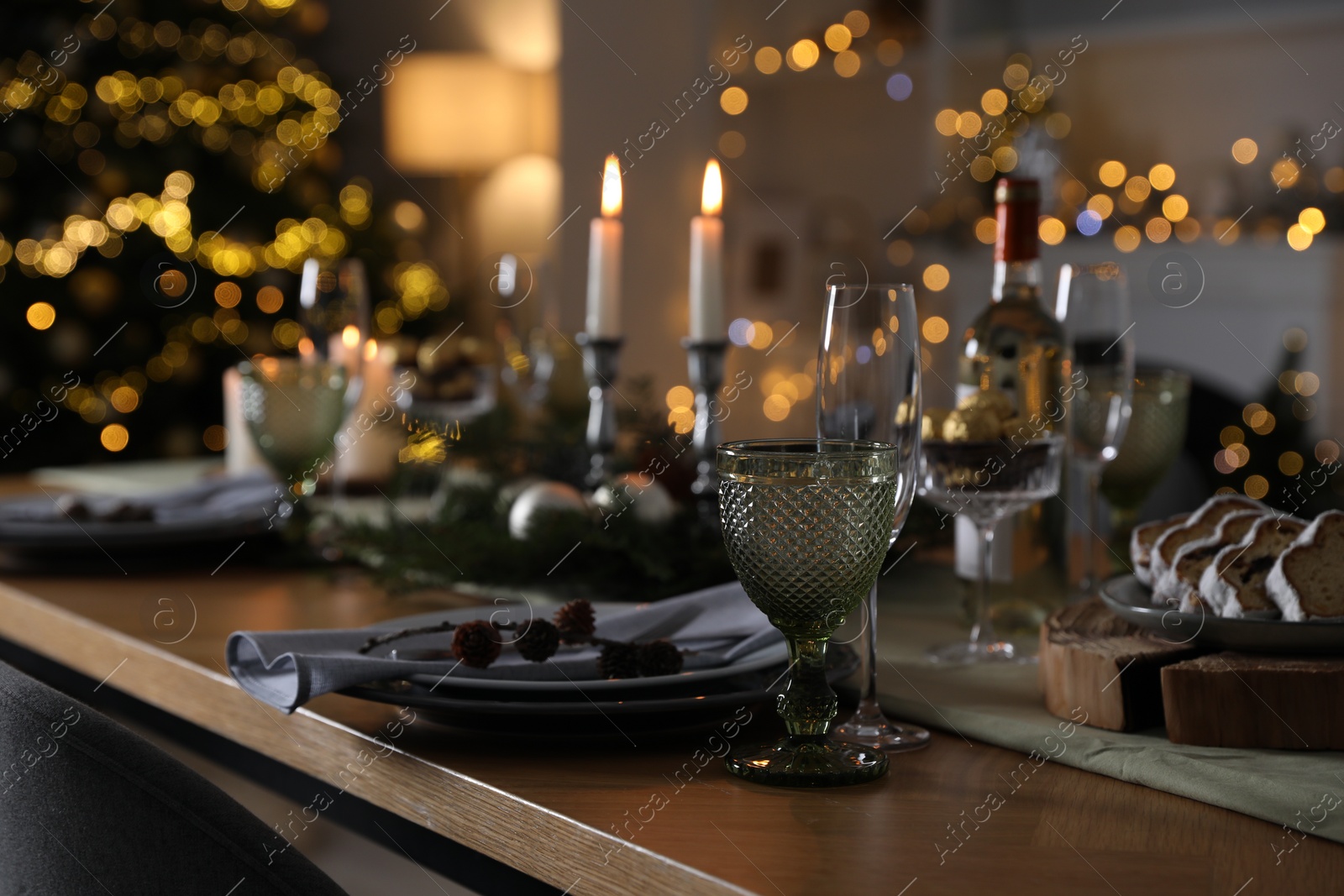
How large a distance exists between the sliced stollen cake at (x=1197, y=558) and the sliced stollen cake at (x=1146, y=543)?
1.0 inches

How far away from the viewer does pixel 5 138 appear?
11.3ft

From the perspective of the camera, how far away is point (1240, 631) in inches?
26.1

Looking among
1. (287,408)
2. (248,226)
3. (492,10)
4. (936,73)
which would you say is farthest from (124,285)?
(287,408)

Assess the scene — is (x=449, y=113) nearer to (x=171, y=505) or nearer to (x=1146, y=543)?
(x=171, y=505)

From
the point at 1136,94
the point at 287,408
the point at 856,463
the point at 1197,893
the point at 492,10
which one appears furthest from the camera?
the point at 492,10

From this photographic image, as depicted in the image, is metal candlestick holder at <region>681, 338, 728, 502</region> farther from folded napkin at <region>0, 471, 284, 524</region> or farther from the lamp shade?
the lamp shade

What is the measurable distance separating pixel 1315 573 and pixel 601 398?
728 mm

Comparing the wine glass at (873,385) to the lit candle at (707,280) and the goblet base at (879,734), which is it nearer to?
the goblet base at (879,734)

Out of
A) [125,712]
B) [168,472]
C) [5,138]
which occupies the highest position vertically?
[5,138]

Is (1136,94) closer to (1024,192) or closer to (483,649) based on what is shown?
(1024,192)

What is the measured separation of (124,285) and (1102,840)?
3494 mm

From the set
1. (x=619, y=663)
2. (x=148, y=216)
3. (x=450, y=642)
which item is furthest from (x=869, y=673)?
(x=148, y=216)

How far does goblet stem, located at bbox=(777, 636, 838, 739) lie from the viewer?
62cm

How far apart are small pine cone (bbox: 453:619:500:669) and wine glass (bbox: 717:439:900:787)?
14 centimetres
